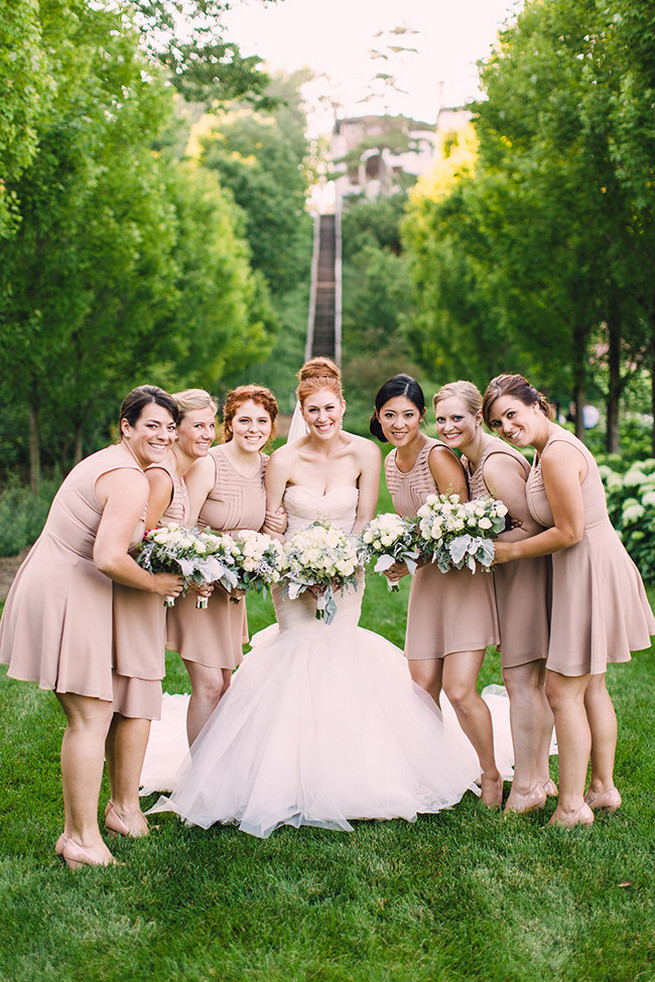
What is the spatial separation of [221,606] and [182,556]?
30.5 inches

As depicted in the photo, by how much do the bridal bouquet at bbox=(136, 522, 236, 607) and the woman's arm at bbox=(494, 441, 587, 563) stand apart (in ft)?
5.50

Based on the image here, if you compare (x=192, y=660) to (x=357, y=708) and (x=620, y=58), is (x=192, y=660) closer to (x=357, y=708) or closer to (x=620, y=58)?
(x=357, y=708)

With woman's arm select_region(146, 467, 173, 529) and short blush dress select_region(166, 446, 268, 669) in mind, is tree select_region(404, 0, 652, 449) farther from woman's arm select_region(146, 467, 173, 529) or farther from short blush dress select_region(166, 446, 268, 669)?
woman's arm select_region(146, 467, 173, 529)

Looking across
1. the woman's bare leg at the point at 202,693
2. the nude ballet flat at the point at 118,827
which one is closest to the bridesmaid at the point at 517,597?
the woman's bare leg at the point at 202,693

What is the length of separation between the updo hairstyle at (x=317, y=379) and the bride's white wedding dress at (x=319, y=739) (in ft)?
1.94

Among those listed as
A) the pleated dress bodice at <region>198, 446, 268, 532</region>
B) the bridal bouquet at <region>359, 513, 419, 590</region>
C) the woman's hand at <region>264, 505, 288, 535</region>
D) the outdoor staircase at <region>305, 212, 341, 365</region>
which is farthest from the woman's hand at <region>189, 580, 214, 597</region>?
the outdoor staircase at <region>305, 212, 341, 365</region>

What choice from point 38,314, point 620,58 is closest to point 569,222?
point 620,58

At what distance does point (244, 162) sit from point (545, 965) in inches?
1733

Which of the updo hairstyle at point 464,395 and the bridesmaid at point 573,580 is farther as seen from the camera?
the updo hairstyle at point 464,395

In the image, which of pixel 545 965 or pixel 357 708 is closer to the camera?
pixel 545 965

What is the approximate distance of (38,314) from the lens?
12.1m

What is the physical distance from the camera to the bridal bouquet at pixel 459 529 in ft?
14.4

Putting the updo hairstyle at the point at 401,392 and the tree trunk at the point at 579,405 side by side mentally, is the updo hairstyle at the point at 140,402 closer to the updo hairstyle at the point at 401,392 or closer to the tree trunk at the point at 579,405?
the updo hairstyle at the point at 401,392

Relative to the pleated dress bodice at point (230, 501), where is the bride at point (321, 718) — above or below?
below
